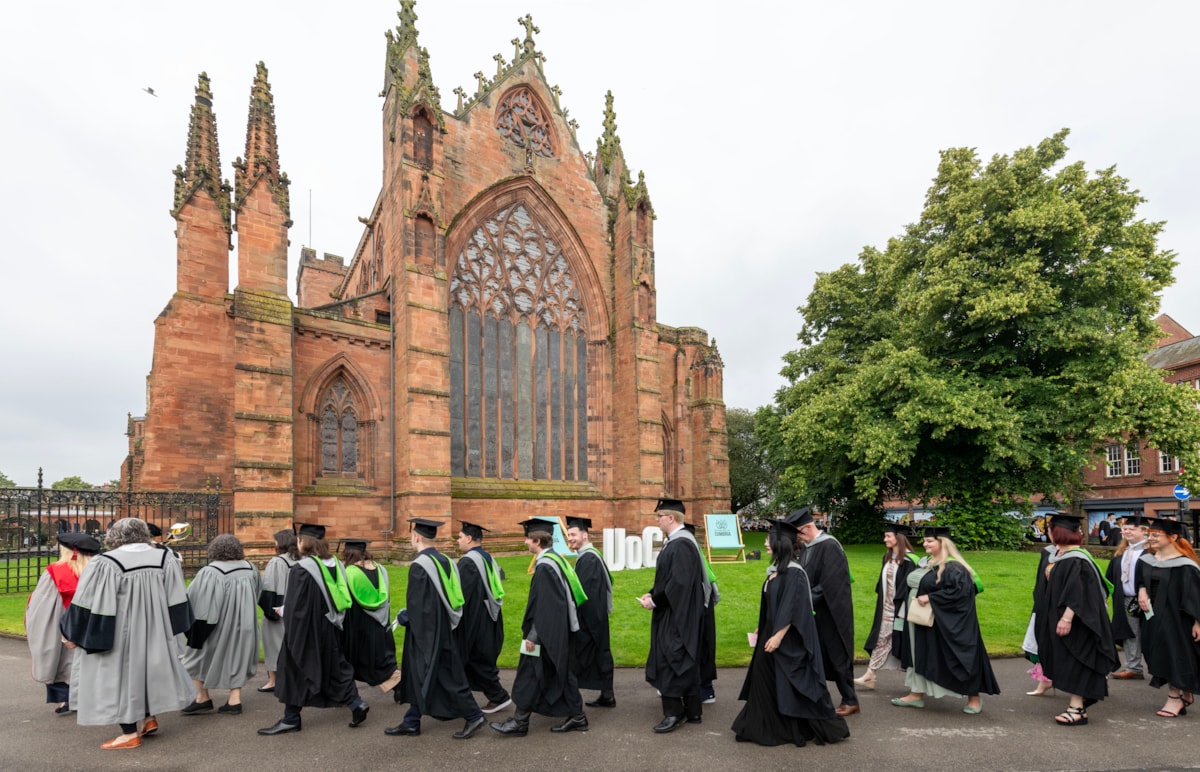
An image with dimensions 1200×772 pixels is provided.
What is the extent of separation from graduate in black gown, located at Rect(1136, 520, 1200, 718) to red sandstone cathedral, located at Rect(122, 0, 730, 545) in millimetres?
16656

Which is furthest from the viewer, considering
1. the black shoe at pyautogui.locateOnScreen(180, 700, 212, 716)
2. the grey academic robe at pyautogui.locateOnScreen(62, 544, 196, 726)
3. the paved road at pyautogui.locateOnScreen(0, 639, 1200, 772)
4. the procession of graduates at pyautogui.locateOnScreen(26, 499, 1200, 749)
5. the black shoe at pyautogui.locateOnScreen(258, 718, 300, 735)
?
the black shoe at pyautogui.locateOnScreen(180, 700, 212, 716)

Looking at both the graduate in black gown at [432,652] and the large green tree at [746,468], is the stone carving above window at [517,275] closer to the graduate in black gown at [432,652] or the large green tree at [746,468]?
the graduate in black gown at [432,652]

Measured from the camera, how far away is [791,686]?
5879mm

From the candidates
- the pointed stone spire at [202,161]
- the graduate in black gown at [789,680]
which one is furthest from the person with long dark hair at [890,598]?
the pointed stone spire at [202,161]

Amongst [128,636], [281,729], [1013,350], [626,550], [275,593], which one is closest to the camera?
[128,636]

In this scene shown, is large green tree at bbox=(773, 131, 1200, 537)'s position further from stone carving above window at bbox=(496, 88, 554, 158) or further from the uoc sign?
stone carving above window at bbox=(496, 88, 554, 158)

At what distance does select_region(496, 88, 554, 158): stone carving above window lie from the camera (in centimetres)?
2491

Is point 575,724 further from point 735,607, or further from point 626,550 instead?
point 626,550

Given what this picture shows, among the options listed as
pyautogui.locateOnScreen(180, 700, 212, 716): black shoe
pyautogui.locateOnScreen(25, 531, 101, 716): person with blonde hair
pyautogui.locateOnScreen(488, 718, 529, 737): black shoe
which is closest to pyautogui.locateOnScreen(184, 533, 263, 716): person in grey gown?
pyautogui.locateOnScreen(180, 700, 212, 716): black shoe

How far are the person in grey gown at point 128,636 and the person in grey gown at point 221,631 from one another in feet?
2.12

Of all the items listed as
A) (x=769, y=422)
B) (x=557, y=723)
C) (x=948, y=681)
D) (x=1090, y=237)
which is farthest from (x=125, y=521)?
(x=769, y=422)

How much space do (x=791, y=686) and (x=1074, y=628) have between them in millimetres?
3209

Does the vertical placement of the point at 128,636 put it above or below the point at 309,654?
above

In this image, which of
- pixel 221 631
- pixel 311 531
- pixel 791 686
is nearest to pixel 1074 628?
pixel 791 686
